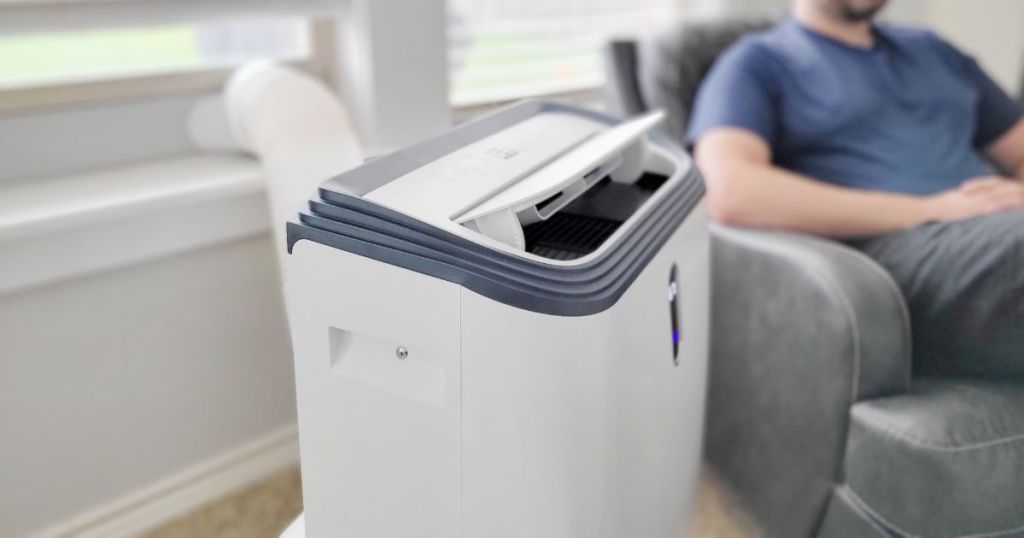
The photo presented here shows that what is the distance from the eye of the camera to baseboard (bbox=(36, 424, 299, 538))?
1.19 m

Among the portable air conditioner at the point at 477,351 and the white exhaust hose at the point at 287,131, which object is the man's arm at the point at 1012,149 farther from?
the white exhaust hose at the point at 287,131

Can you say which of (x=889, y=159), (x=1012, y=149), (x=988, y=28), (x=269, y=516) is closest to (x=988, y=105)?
(x=1012, y=149)

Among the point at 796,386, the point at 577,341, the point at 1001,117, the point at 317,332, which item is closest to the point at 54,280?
the point at 317,332

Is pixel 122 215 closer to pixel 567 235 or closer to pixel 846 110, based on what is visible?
pixel 567 235

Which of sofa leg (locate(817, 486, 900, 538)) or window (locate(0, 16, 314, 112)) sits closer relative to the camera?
sofa leg (locate(817, 486, 900, 538))

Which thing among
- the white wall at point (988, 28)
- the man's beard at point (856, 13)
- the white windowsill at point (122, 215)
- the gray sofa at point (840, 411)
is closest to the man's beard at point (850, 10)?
the man's beard at point (856, 13)

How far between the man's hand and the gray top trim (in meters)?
0.70

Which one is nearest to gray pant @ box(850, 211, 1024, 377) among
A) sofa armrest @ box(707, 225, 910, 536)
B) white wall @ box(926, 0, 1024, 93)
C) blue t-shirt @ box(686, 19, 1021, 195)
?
sofa armrest @ box(707, 225, 910, 536)

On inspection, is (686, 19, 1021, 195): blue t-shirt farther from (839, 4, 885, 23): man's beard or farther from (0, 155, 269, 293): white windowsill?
(0, 155, 269, 293): white windowsill

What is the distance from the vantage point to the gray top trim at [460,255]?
646 millimetres

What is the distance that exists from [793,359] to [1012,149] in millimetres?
822

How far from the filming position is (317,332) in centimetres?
73

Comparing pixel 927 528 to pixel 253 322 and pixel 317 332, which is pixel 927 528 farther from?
pixel 253 322

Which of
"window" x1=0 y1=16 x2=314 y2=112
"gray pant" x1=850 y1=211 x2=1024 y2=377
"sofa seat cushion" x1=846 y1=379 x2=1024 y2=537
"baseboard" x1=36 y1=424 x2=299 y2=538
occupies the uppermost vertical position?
"window" x1=0 y1=16 x2=314 y2=112
